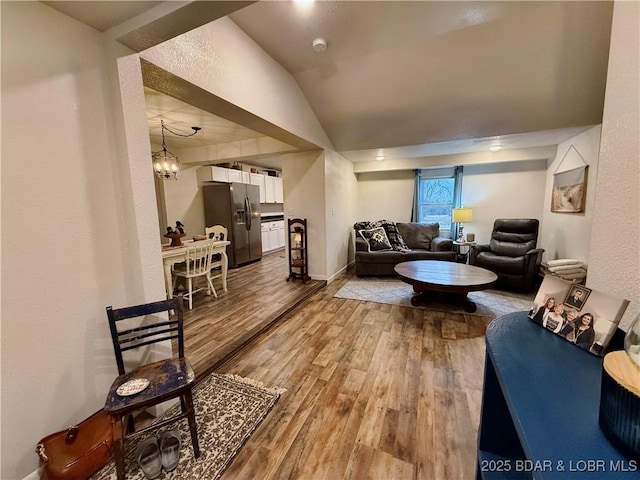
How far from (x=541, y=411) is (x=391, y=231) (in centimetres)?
460

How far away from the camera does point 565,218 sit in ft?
12.5

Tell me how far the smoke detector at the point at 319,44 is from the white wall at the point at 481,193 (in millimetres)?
3739

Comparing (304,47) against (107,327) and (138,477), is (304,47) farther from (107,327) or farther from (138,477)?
(138,477)

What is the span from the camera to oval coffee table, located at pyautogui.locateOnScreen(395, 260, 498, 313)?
2.91m

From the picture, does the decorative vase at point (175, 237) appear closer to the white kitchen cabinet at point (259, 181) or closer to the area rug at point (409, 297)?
the area rug at point (409, 297)

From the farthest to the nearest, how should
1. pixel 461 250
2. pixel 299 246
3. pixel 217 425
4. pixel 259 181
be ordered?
pixel 259 181 < pixel 461 250 < pixel 299 246 < pixel 217 425

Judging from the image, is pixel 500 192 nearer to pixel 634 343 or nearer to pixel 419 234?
pixel 419 234

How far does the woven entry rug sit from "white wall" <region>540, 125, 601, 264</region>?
3.72 meters

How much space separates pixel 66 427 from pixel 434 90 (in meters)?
4.08

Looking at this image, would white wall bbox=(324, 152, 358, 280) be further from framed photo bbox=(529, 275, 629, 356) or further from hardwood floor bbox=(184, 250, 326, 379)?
framed photo bbox=(529, 275, 629, 356)

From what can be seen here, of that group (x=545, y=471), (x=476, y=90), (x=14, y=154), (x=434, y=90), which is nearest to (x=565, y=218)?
(x=476, y=90)

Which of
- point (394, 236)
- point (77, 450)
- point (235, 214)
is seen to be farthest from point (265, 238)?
point (77, 450)

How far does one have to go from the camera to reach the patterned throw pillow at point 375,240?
4.66 m

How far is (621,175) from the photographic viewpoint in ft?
2.80
